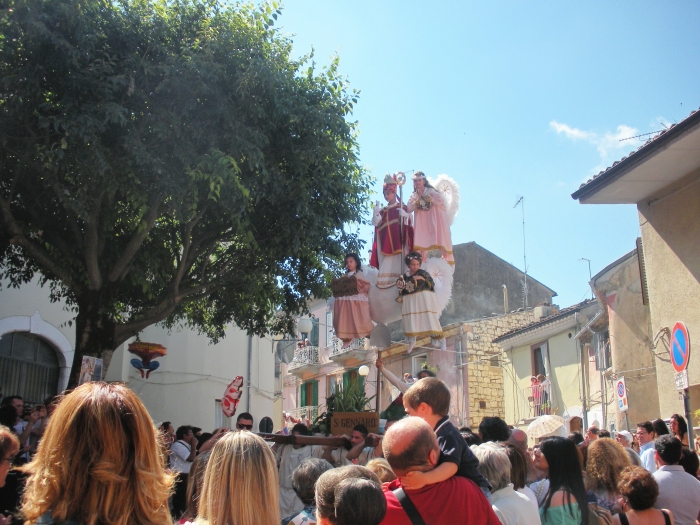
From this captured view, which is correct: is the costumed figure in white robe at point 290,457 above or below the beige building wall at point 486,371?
below

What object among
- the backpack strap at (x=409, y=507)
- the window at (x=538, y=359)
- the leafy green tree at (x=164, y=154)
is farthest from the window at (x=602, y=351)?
the backpack strap at (x=409, y=507)

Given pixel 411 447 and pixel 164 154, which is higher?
pixel 164 154

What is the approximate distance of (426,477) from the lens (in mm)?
3441

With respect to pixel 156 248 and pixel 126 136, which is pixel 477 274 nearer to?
pixel 156 248

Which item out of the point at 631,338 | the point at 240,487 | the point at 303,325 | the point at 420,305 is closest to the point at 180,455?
the point at 420,305

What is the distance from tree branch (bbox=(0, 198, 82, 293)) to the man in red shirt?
28.0ft

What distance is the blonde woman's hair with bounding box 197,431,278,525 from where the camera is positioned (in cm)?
284

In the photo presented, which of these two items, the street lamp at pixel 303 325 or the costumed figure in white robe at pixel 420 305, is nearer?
the costumed figure in white robe at pixel 420 305

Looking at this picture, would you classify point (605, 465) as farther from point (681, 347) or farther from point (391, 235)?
point (391, 235)

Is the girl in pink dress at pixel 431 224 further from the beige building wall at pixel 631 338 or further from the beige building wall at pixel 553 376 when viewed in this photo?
the beige building wall at pixel 553 376

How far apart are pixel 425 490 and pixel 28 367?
14.4m

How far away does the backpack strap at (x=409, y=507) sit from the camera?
3.45 meters

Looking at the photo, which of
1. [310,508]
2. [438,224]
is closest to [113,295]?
[438,224]

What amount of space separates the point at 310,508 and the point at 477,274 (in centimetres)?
2958
